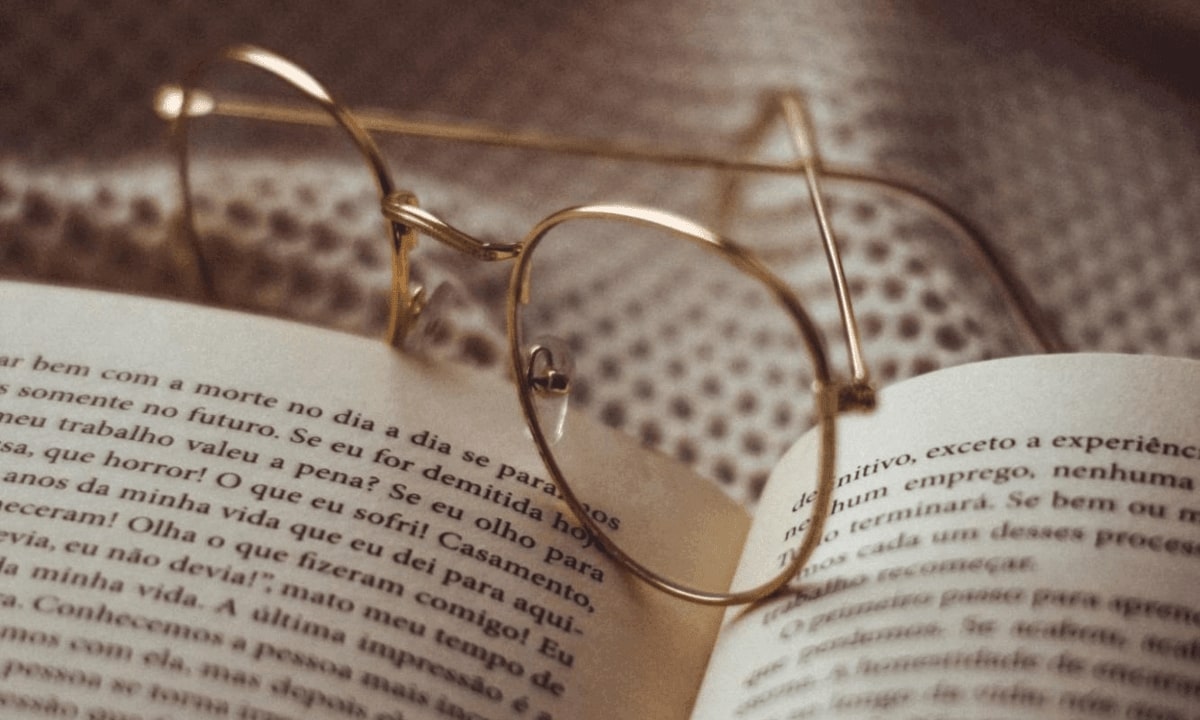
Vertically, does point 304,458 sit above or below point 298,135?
below

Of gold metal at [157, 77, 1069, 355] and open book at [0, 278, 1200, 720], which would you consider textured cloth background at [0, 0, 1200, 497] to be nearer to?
gold metal at [157, 77, 1069, 355]

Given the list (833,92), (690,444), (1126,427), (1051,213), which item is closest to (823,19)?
(833,92)

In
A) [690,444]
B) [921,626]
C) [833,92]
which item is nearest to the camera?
[921,626]

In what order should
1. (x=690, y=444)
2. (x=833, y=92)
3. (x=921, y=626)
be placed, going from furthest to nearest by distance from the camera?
(x=833, y=92)
(x=690, y=444)
(x=921, y=626)

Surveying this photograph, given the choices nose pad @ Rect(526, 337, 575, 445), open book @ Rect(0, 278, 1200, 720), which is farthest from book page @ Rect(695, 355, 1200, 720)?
nose pad @ Rect(526, 337, 575, 445)

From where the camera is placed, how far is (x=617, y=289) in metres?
0.65

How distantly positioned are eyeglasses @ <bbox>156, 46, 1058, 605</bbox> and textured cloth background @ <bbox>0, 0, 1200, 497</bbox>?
0.06 ft

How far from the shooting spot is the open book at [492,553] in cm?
36

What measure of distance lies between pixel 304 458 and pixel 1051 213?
51cm

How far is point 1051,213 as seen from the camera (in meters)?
0.69

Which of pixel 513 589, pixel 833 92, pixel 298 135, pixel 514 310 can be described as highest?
pixel 833 92

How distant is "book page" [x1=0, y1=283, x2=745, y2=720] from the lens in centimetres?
37

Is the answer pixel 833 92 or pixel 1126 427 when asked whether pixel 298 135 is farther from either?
pixel 1126 427

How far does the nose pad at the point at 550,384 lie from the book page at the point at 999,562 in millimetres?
102
